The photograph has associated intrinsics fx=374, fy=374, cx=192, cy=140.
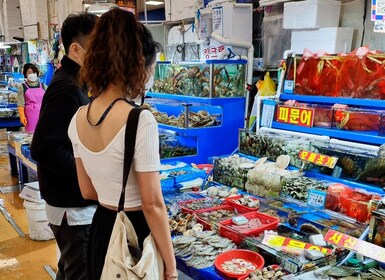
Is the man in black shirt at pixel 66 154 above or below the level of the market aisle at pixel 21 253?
above

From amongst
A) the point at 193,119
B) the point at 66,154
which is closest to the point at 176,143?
the point at 193,119

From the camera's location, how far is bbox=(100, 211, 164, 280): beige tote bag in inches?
52.2

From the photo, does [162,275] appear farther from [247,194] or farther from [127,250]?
[247,194]

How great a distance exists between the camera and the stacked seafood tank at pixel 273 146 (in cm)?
276

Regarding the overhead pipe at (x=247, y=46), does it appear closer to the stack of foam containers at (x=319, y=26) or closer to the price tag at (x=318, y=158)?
the stack of foam containers at (x=319, y=26)

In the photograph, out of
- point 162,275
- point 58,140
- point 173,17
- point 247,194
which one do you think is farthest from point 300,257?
point 173,17

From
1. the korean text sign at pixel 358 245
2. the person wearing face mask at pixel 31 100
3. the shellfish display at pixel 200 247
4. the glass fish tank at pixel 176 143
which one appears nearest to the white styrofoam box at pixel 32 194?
→ the glass fish tank at pixel 176 143

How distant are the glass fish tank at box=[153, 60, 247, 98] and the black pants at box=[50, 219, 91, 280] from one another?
9.77 feet

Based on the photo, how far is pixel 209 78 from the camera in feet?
15.4

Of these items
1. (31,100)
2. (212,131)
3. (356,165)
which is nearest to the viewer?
(356,165)

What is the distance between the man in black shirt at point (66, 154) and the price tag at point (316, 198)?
135 centimetres

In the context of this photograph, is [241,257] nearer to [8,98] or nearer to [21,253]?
[21,253]

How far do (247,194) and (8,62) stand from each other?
1610 centimetres

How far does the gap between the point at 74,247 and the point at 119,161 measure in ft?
3.08
